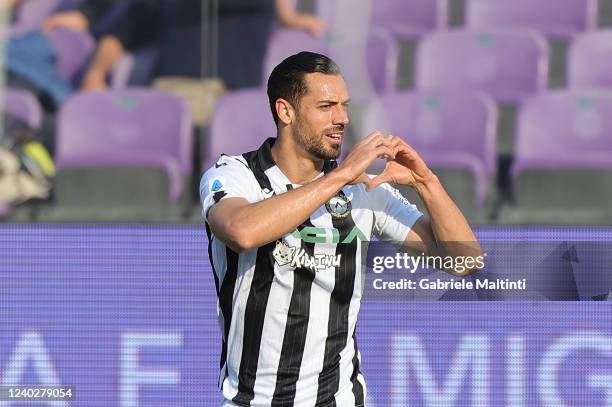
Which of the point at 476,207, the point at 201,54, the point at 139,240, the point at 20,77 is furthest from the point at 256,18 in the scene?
the point at 139,240

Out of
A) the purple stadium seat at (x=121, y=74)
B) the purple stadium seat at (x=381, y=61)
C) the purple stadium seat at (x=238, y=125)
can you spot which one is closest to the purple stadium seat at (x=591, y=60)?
the purple stadium seat at (x=381, y=61)

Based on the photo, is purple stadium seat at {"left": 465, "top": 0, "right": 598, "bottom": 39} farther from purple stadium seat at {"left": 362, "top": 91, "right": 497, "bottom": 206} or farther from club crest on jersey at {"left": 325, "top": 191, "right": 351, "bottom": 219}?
club crest on jersey at {"left": 325, "top": 191, "right": 351, "bottom": 219}

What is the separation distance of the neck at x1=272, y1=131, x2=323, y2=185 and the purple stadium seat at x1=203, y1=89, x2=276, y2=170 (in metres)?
3.77

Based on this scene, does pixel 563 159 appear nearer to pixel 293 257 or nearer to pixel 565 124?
pixel 565 124

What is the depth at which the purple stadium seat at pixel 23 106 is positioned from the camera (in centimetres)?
704

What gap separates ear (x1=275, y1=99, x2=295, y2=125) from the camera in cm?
297

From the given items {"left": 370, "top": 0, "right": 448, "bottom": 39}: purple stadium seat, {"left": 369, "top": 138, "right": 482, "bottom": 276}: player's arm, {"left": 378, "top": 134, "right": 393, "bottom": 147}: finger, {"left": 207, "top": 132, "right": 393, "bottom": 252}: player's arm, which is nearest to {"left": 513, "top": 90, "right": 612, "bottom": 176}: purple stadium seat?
{"left": 370, "top": 0, "right": 448, "bottom": 39}: purple stadium seat

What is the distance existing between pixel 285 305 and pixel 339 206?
33 centimetres

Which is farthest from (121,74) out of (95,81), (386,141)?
(386,141)

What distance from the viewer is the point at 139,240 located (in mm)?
3645

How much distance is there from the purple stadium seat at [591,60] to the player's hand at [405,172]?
461cm

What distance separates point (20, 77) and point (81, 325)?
4.03m

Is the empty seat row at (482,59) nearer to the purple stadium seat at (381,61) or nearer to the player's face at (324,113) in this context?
the purple stadium seat at (381,61)

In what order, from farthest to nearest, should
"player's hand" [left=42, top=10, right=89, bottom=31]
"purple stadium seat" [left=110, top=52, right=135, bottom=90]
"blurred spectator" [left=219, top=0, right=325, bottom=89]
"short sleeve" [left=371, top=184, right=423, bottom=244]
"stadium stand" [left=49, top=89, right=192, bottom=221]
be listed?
"player's hand" [left=42, top=10, right=89, bottom=31] < "purple stadium seat" [left=110, top=52, right=135, bottom=90] < "blurred spectator" [left=219, top=0, right=325, bottom=89] < "stadium stand" [left=49, top=89, right=192, bottom=221] < "short sleeve" [left=371, top=184, right=423, bottom=244]
